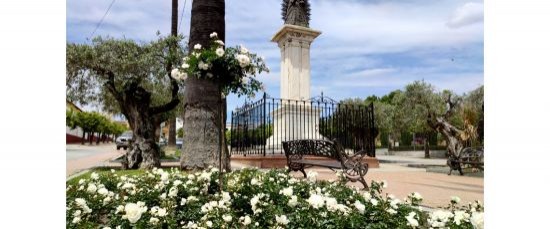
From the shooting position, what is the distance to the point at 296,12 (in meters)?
14.9

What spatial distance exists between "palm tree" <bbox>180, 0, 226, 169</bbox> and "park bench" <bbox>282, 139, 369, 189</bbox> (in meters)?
1.51

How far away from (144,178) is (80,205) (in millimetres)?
1639

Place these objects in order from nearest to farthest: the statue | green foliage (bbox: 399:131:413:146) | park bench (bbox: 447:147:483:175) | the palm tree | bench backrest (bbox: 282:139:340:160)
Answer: bench backrest (bbox: 282:139:340:160)
the palm tree
park bench (bbox: 447:147:483:175)
the statue
green foliage (bbox: 399:131:413:146)

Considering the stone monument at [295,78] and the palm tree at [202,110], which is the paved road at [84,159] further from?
the stone monument at [295,78]

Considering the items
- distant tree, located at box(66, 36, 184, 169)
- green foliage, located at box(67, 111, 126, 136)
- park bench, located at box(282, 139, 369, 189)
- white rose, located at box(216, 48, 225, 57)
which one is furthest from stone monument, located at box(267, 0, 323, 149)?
green foliage, located at box(67, 111, 126, 136)

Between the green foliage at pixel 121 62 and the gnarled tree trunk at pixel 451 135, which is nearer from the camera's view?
the green foliage at pixel 121 62

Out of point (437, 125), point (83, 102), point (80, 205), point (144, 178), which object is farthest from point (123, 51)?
point (437, 125)

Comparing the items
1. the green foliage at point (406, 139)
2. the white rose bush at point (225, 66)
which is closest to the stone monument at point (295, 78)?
the white rose bush at point (225, 66)

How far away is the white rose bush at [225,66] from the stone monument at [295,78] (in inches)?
310

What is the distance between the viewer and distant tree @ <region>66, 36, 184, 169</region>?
11.1 meters

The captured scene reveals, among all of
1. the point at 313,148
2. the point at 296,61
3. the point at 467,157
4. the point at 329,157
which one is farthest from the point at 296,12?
the point at 329,157

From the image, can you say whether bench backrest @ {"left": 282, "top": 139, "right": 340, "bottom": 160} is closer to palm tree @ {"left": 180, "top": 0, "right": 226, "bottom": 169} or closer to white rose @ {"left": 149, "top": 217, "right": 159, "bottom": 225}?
palm tree @ {"left": 180, "top": 0, "right": 226, "bottom": 169}

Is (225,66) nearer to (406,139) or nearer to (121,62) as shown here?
(121,62)

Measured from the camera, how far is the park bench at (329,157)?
20.0ft
